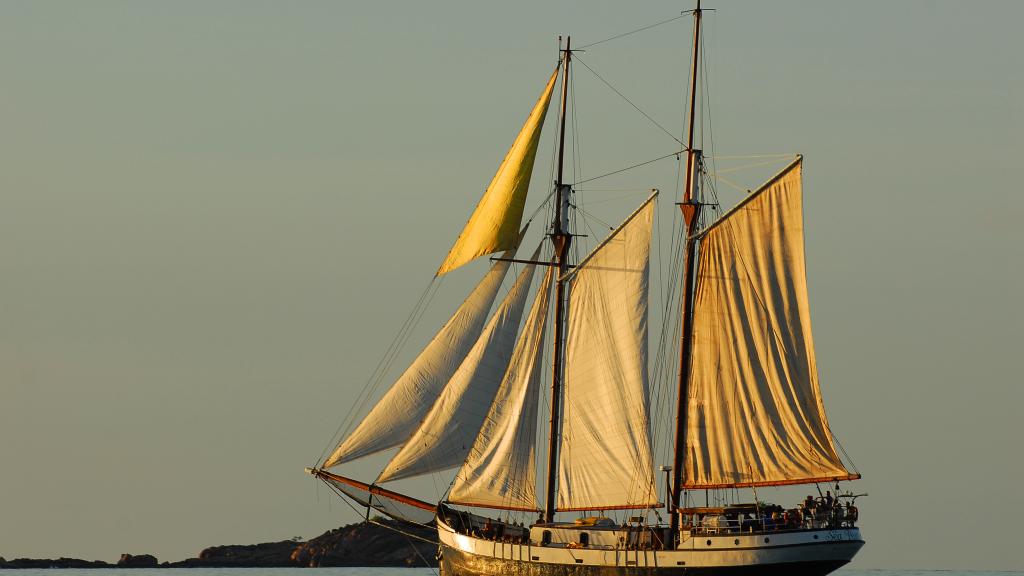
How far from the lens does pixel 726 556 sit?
9406 cm

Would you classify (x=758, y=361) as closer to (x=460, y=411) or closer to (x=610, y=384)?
(x=610, y=384)

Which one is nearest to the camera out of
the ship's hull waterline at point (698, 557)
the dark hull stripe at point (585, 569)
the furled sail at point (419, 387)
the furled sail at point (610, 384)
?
the ship's hull waterline at point (698, 557)

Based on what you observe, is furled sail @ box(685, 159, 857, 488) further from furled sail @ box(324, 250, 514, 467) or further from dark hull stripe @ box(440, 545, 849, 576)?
furled sail @ box(324, 250, 514, 467)

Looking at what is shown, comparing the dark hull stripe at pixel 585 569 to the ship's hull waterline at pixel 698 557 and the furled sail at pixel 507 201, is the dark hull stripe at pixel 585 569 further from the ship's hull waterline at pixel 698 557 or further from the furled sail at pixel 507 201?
the furled sail at pixel 507 201

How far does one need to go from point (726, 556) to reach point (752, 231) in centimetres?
1479

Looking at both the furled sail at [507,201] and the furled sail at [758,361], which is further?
the furled sail at [507,201]

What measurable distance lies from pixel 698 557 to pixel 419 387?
15.7m

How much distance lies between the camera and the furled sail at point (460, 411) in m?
101

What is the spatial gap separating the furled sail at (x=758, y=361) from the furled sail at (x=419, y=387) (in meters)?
10.9

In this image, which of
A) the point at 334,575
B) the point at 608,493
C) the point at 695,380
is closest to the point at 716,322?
the point at 695,380

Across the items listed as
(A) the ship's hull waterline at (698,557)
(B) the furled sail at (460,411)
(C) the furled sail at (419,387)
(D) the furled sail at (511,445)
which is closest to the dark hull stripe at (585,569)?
(A) the ship's hull waterline at (698,557)

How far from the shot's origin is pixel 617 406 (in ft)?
325

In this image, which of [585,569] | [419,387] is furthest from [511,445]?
[585,569]

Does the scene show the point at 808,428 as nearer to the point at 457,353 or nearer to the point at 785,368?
the point at 785,368
